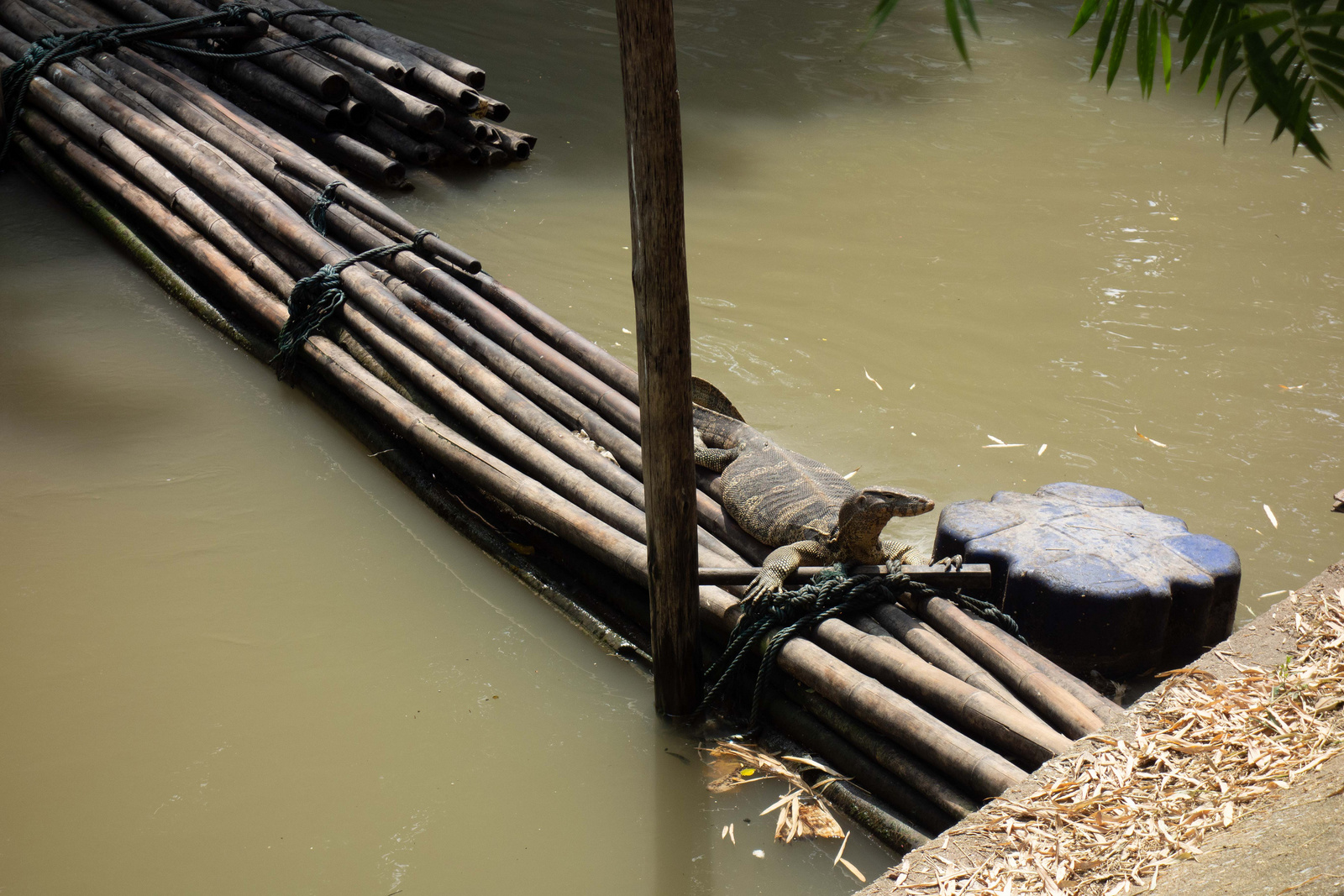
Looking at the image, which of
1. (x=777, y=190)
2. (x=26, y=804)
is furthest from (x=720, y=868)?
(x=777, y=190)

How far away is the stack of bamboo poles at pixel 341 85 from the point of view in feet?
23.5

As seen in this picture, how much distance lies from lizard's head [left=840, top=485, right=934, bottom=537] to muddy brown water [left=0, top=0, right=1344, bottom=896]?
3.15 ft

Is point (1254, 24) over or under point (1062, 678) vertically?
over

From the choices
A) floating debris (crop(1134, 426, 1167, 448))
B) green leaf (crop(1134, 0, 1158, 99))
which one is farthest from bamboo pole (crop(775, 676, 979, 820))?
floating debris (crop(1134, 426, 1167, 448))

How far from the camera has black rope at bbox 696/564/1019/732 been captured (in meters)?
3.34

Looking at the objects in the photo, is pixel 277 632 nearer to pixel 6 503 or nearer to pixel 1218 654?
pixel 6 503

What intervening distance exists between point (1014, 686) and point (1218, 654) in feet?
1.91

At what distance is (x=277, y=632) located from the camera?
12.0 ft

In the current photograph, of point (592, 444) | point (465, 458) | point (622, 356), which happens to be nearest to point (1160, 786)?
point (592, 444)

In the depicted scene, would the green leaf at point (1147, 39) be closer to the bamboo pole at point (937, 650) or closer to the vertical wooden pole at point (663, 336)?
the vertical wooden pole at point (663, 336)

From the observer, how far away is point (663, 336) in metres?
2.84

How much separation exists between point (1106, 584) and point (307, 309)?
3981 mm

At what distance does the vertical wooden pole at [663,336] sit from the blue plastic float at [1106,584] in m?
1.18

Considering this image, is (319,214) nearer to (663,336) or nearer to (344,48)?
(344,48)
